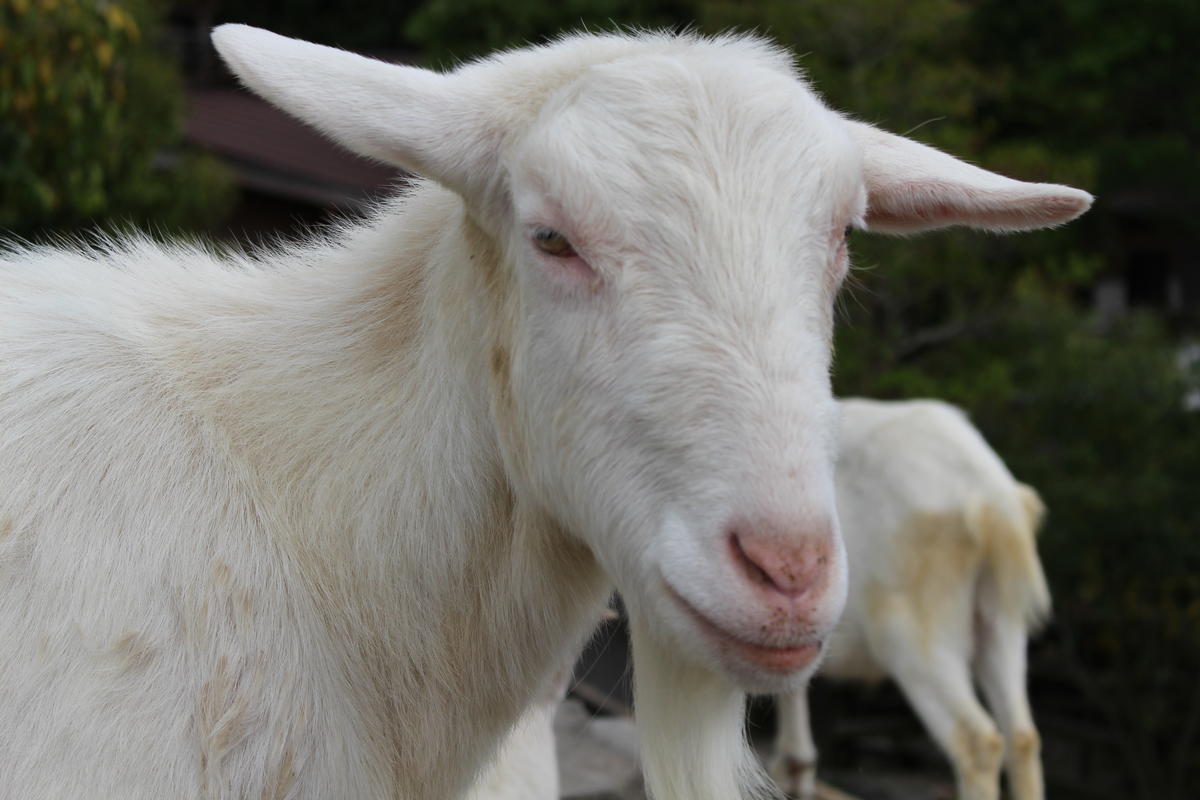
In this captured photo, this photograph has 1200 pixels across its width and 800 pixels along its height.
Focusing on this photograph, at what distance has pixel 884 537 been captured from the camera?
6.41m

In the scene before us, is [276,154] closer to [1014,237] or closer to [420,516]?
[1014,237]

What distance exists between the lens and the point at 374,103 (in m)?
1.92

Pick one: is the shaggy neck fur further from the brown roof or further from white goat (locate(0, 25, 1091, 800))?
the brown roof

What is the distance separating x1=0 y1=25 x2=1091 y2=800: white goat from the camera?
70.9 inches

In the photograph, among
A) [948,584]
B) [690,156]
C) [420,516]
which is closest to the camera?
[690,156]

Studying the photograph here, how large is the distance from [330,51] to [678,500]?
0.95m

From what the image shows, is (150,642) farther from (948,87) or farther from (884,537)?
(948,87)

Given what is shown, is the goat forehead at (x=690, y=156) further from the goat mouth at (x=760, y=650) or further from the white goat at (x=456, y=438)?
the goat mouth at (x=760, y=650)

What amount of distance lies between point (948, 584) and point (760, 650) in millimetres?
4720

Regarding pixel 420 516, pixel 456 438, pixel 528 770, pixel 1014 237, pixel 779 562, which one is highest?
pixel 779 562

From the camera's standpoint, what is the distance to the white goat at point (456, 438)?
180 centimetres

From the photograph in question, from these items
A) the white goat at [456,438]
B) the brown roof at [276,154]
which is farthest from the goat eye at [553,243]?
the brown roof at [276,154]

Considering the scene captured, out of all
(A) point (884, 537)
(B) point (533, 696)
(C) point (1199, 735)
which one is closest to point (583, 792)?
(A) point (884, 537)

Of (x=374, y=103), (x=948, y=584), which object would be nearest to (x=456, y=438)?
(x=374, y=103)
